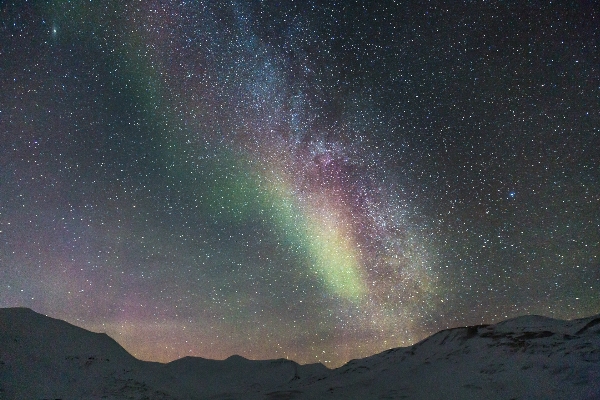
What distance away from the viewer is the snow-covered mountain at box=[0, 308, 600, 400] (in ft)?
230

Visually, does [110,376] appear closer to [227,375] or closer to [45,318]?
[45,318]

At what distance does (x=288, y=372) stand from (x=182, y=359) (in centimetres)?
5026

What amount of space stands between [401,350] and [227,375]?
81.0 metres

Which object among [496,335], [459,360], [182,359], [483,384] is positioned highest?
[182,359]

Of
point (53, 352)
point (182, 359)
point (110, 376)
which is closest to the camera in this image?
point (53, 352)

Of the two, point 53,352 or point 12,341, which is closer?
point 12,341

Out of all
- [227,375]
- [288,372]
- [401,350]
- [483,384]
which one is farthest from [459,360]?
[227,375]

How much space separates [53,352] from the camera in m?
137

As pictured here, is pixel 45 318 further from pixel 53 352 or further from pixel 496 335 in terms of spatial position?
pixel 496 335

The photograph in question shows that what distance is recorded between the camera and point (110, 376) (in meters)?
146

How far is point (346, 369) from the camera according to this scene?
133250mm

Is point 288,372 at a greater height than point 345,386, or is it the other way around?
point 288,372

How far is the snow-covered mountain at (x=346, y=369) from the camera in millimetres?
70062

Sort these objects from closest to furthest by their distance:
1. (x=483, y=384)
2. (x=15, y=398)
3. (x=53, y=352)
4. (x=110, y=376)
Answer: (x=483, y=384) → (x=15, y=398) → (x=53, y=352) → (x=110, y=376)
